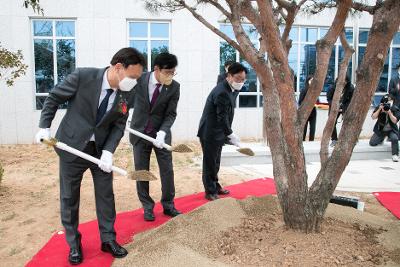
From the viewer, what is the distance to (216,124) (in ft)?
12.4

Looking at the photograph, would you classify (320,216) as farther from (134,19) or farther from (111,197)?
(134,19)

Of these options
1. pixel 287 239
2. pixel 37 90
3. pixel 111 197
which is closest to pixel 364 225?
pixel 287 239

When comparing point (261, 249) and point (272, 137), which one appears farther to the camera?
point (272, 137)

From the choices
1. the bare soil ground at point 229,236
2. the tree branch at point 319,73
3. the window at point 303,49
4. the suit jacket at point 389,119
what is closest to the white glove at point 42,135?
the bare soil ground at point 229,236

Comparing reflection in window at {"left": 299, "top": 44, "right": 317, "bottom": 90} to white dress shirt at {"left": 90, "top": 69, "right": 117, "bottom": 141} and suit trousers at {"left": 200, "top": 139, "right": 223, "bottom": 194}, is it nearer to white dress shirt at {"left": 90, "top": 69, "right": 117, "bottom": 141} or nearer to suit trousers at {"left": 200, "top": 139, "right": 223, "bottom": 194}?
suit trousers at {"left": 200, "top": 139, "right": 223, "bottom": 194}

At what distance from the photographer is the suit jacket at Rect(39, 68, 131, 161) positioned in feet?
7.85

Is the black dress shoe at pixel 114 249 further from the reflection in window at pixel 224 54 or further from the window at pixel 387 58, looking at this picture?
the window at pixel 387 58

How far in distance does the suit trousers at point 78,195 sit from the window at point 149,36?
5948 mm

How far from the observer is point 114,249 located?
2.48 metres

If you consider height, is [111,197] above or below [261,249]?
above

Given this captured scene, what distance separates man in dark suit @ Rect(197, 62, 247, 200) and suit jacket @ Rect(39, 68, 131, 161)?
138cm

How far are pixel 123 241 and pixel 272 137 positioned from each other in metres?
1.27

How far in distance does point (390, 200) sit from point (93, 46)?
613 cm

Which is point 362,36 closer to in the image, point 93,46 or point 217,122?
point 93,46
